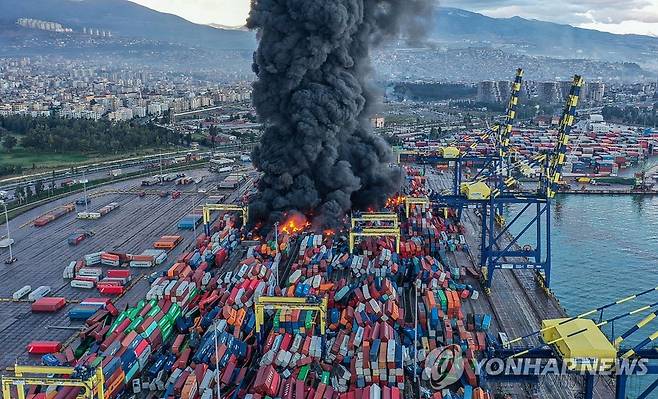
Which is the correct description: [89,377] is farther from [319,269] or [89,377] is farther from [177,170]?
[177,170]

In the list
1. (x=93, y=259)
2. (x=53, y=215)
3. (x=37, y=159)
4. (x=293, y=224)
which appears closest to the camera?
(x=93, y=259)

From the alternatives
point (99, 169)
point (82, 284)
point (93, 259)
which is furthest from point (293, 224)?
point (99, 169)

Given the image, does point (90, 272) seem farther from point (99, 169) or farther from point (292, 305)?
point (99, 169)

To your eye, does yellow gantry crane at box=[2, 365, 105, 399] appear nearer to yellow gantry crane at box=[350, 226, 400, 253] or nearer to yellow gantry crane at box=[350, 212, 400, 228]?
yellow gantry crane at box=[350, 226, 400, 253]

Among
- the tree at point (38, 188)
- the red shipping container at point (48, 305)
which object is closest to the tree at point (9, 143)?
the tree at point (38, 188)

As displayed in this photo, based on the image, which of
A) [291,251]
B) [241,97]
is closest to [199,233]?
[291,251]

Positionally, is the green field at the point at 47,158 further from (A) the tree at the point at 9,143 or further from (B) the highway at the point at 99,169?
(B) the highway at the point at 99,169
